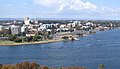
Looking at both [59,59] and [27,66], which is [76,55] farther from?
[27,66]

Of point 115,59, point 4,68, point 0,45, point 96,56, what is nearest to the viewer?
point 4,68

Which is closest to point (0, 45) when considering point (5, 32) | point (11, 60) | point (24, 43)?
point (24, 43)

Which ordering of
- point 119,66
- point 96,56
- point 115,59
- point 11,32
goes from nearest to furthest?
1. point 119,66
2. point 115,59
3. point 96,56
4. point 11,32

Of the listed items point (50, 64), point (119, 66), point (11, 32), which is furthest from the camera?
point (11, 32)

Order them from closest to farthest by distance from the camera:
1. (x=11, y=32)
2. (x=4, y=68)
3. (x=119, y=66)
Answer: (x=4, y=68) → (x=119, y=66) → (x=11, y=32)

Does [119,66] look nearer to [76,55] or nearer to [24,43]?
[76,55]

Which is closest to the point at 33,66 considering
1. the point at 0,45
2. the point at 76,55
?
the point at 76,55

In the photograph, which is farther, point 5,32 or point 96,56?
point 5,32

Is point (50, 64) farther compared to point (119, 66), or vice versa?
point (50, 64)
